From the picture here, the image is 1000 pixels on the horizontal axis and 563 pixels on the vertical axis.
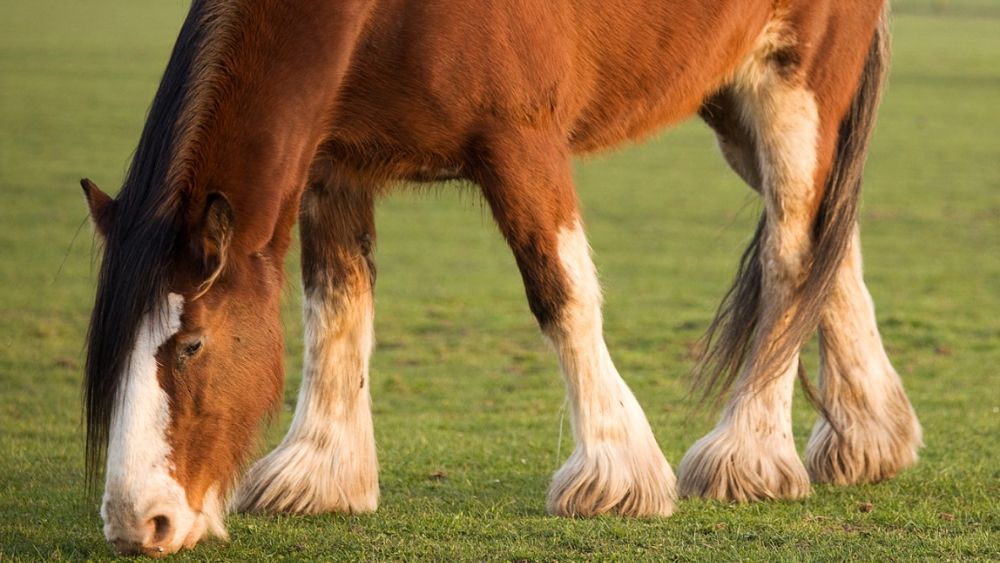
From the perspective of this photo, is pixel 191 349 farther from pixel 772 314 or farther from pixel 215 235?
pixel 772 314

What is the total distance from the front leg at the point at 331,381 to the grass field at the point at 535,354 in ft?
0.57

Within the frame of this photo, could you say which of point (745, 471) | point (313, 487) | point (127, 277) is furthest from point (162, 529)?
point (745, 471)

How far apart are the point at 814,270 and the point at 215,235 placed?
2830 millimetres

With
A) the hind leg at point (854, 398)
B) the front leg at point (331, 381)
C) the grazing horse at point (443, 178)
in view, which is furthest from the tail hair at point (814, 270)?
the front leg at point (331, 381)

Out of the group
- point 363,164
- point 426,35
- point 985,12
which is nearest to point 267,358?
point 363,164

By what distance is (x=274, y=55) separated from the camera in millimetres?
4434

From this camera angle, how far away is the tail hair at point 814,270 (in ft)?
19.1

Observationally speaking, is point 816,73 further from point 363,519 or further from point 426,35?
point 363,519

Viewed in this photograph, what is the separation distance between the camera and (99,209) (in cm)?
428

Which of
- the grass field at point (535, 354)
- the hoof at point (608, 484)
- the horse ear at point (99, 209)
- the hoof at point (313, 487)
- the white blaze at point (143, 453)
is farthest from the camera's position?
the hoof at point (313, 487)

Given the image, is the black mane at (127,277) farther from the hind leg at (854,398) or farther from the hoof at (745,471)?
the hind leg at (854,398)

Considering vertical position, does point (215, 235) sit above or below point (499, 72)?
below

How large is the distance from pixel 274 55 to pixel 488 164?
851 millimetres


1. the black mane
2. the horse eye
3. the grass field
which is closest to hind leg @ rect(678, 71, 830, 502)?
the grass field
